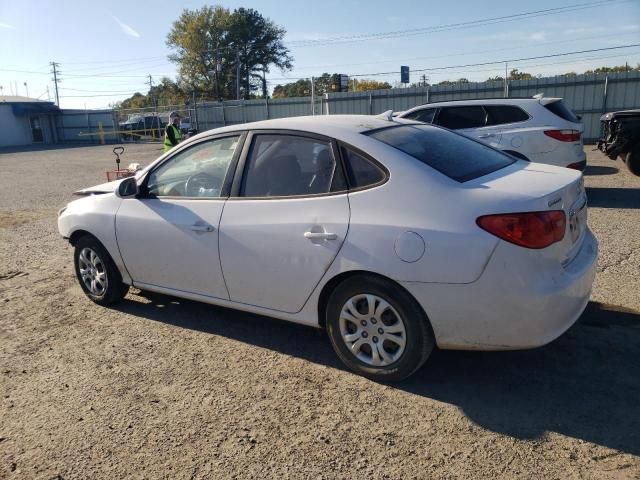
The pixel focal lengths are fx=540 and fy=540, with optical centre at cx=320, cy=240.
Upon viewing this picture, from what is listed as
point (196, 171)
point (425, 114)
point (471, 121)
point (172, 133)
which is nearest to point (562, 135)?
point (471, 121)

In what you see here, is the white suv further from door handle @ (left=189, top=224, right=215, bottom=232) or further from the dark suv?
door handle @ (left=189, top=224, right=215, bottom=232)

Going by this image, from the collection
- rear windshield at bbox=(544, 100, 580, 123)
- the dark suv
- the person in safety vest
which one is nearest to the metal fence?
the dark suv

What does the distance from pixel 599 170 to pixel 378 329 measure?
37.1 feet

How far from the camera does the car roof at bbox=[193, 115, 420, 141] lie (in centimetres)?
365

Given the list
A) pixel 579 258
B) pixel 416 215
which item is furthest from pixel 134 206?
pixel 579 258

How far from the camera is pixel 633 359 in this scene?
3559mm

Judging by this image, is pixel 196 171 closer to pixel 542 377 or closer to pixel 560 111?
pixel 542 377

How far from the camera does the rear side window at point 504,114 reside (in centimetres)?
901

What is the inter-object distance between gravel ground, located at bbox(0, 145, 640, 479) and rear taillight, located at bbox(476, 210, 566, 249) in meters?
0.96

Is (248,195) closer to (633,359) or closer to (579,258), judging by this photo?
(579,258)

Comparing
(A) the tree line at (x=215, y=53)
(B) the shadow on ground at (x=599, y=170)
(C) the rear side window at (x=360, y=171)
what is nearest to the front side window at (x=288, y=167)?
(C) the rear side window at (x=360, y=171)

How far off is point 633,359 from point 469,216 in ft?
5.39

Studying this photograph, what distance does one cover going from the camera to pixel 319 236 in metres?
3.41

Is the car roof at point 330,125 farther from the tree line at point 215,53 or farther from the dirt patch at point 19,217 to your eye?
the tree line at point 215,53
